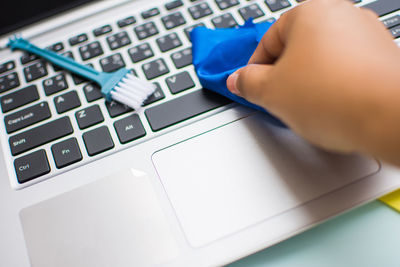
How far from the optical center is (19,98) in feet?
1.43

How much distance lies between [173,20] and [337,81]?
11.7 inches

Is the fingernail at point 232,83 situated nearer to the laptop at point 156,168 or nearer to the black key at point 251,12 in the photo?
the laptop at point 156,168

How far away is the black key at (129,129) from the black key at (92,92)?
6cm

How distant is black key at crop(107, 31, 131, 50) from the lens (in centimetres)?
46

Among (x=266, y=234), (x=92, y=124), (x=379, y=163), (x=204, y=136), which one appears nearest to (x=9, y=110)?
(x=92, y=124)

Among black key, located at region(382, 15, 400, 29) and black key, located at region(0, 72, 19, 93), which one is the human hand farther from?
black key, located at region(0, 72, 19, 93)

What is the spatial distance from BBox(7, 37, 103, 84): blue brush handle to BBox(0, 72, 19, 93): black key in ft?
0.16

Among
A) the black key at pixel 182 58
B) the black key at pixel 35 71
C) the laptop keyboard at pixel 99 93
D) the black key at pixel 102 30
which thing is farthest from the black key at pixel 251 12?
the black key at pixel 35 71

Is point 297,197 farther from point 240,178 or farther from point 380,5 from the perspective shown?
point 380,5

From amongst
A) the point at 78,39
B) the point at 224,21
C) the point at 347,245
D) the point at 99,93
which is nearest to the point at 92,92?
the point at 99,93

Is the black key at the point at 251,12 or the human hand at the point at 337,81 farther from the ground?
the black key at the point at 251,12

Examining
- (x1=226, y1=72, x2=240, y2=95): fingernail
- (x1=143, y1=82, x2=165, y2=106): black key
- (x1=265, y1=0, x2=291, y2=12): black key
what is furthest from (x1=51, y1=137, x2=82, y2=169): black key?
(x1=265, y1=0, x2=291, y2=12): black key

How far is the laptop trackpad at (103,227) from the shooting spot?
340 millimetres

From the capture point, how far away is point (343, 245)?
36cm
